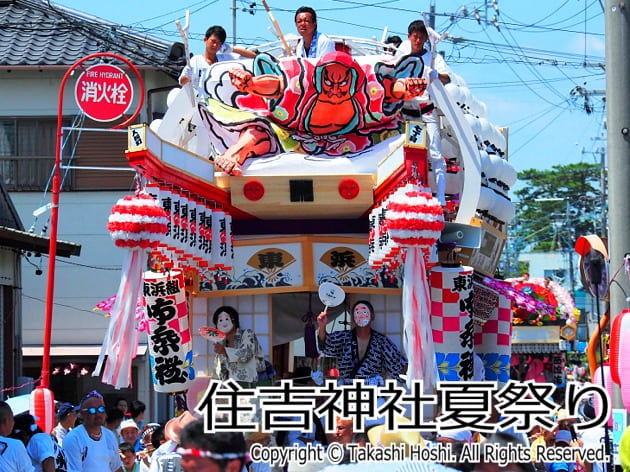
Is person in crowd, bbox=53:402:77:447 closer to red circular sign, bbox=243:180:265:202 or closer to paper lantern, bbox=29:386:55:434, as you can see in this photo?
paper lantern, bbox=29:386:55:434

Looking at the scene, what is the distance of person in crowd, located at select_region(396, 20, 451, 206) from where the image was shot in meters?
14.6

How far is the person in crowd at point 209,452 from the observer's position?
530 cm

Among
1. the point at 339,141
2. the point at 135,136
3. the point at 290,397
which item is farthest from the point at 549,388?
the point at 339,141

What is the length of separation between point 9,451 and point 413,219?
5.03 metres

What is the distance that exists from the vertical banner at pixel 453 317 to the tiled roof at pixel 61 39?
11.0m

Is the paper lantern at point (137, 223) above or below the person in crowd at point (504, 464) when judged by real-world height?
above

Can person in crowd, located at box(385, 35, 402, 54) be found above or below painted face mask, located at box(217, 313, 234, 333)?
above

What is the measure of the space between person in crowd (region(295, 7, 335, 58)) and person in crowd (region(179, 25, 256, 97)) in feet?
2.70

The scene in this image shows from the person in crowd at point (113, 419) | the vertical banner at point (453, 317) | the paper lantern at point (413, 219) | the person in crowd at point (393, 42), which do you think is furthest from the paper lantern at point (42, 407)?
the person in crowd at point (393, 42)

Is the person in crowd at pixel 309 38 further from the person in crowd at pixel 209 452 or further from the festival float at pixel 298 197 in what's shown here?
the person in crowd at pixel 209 452

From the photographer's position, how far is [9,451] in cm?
893

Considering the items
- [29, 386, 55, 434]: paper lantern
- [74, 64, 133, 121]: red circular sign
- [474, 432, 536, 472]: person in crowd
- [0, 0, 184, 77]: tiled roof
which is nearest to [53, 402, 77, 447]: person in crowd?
[29, 386, 55, 434]: paper lantern

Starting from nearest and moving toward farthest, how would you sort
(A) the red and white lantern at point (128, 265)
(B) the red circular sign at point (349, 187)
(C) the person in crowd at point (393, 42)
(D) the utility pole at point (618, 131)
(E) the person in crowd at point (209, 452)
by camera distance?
(E) the person in crowd at point (209, 452) < (D) the utility pole at point (618, 131) < (A) the red and white lantern at point (128, 265) < (B) the red circular sign at point (349, 187) < (C) the person in crowd at point (393, 42)

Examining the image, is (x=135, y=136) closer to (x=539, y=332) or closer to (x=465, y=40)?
(x=465, y=40)
